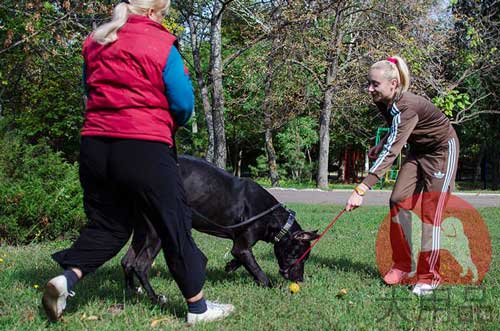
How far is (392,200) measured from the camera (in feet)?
18.0

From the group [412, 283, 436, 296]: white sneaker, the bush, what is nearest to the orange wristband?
[412, 283, 436, 296]: white sneaker

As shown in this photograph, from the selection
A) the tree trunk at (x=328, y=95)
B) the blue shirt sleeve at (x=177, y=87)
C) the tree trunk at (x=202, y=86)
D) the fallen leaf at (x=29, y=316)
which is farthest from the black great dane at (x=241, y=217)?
the tree trunk at (x=328, y=95)

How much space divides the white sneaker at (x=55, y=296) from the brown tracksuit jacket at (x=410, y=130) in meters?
2.59

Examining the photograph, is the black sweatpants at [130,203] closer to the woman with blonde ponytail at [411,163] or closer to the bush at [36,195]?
the woman with blonde ponytail at [411,163]

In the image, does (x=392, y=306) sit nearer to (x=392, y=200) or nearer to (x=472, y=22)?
(x=392, y=200)

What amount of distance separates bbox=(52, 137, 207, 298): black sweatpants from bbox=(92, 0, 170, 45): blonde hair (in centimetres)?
63

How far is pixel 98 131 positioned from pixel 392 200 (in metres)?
3.09

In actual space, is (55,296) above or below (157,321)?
above

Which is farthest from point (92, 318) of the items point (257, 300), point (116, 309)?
point (257, 300)

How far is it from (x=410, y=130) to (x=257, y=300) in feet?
6.52

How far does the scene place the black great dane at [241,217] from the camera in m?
5.41

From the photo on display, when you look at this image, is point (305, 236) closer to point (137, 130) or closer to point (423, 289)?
point (423, 289)

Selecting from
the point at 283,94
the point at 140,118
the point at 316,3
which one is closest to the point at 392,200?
the point at 140,118

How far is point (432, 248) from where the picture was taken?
5.21 metres
